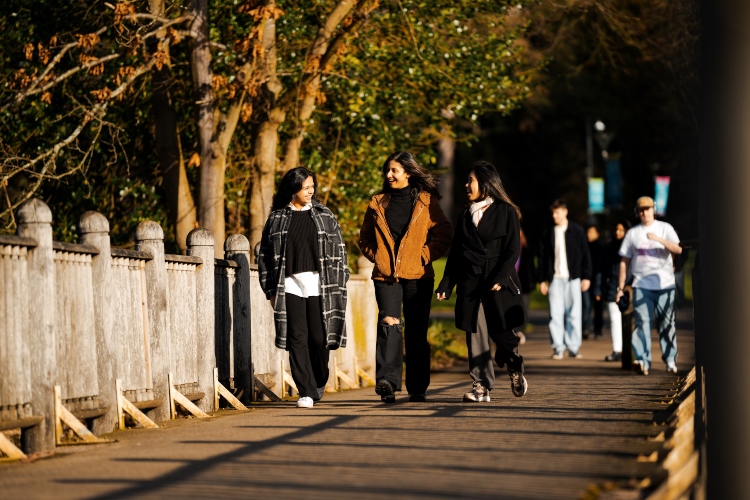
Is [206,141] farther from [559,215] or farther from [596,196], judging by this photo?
[596,196]

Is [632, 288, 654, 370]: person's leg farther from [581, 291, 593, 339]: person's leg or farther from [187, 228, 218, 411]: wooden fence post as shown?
[581, 291, 593, 339]: person's leg

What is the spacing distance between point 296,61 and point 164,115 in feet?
6.61

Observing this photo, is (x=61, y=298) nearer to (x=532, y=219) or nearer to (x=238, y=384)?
(x=238, y=384)

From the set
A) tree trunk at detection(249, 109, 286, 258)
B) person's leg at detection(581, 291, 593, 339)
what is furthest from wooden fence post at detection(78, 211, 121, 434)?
person's leg at detection(581, 291, 593, 339)

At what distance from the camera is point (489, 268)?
10.8 metres

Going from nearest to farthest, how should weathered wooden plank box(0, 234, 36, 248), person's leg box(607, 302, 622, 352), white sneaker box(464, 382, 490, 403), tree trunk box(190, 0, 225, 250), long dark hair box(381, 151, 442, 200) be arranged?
weathered wooden plank box(0, 234, 36, 248) < white sneaker box(464, 382, 490, 403) < long dark hair box(381, 151, 442, 200) < tree trunk box(190, 0, 225, 250) < person's leg box(607, 302, 622, 352)

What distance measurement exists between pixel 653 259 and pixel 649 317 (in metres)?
0.60

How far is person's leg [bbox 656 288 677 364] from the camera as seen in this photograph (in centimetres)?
1500

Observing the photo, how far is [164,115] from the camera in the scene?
1712 cm

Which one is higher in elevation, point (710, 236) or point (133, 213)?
point (133, 213)

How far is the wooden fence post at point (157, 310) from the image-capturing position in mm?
10023

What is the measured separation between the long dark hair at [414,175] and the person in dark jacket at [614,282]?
6.67 meters

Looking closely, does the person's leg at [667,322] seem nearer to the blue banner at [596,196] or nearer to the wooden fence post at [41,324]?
the wooden fence post at [41,324]

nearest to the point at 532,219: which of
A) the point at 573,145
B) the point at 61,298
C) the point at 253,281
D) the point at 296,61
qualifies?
the point at 573,145
